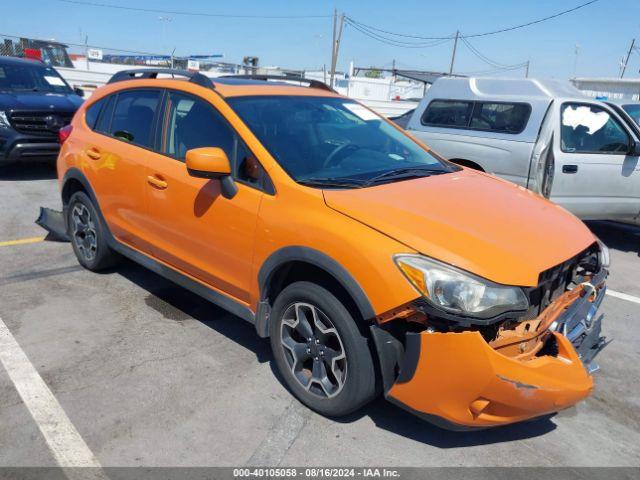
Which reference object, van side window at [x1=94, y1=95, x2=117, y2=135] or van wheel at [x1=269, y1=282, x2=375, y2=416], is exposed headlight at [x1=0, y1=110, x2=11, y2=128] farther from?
van wheel at [x1=269, y1=282, x2=375, y2=416]

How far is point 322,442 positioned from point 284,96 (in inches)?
91.7

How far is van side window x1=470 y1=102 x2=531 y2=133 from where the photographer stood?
21.3 ft

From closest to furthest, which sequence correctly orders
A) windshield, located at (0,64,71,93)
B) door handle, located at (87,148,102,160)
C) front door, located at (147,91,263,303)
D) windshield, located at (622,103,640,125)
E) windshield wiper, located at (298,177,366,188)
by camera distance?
windshield wiper, located at (298,177,366,188)
front door, located at (147,91,263,303)
door handle, located at (87,148,102,160)
windshield, located at (0,64,71,93)
windshield, located at (622,103,640,125)

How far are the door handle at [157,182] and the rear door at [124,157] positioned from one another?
0.08 m

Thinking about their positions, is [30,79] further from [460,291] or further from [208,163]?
[460,291]

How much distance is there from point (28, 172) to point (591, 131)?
8.92 metres

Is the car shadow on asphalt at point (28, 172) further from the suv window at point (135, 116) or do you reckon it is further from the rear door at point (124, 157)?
the suv window at point (135, 116)

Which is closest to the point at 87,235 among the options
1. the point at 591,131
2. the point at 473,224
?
the point at 473,224

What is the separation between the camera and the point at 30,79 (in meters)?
9.65

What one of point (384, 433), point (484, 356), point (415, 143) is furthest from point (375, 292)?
point (415, 143)

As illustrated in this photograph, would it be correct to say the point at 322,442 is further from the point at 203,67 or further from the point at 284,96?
the point at 203,67

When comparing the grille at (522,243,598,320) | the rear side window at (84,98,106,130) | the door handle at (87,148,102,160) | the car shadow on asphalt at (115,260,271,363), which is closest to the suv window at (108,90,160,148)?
the door handle at (87,148,102,160)

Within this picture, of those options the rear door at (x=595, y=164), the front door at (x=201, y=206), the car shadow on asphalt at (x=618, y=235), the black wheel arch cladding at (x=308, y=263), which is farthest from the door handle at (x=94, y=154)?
the car shadow on asphalt at (x=618, y=235)

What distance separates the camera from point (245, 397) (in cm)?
322
